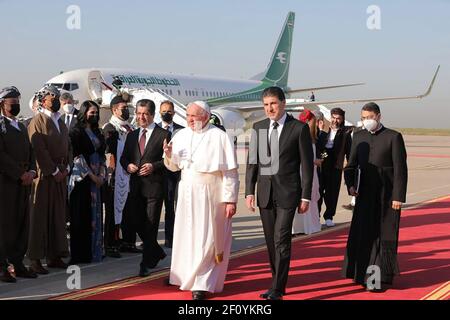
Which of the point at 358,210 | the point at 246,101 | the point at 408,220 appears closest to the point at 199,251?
the point at 358,210

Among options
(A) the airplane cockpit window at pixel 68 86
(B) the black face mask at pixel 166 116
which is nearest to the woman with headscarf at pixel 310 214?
(B) the black face mask at pixel 166 116

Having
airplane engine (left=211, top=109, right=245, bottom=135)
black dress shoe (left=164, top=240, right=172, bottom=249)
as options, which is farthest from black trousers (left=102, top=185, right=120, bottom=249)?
airplane engine (left=211, top=109, right=245, bottom=135)

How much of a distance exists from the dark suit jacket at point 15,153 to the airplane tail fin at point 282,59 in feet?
111

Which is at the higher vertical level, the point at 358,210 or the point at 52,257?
the point at 358,210

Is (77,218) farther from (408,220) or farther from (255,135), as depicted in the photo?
(408,220)

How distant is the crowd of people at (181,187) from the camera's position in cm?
589

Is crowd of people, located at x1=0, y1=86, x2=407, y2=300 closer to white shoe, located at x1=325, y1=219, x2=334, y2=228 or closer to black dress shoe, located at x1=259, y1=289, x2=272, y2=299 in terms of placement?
black dress shoe, located at x1=259, y1=289, x2=272, y2=299

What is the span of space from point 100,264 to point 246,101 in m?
28.6

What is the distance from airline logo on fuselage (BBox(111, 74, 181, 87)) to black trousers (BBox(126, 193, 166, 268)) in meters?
18.1

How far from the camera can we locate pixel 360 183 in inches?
259

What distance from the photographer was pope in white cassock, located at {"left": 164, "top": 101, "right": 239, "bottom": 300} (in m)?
5.86

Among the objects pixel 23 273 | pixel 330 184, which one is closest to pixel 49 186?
pixel 23 273

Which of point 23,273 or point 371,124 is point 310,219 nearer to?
point 371,124

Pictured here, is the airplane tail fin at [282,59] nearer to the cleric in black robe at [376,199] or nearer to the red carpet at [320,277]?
the red carpet at [320,277]
